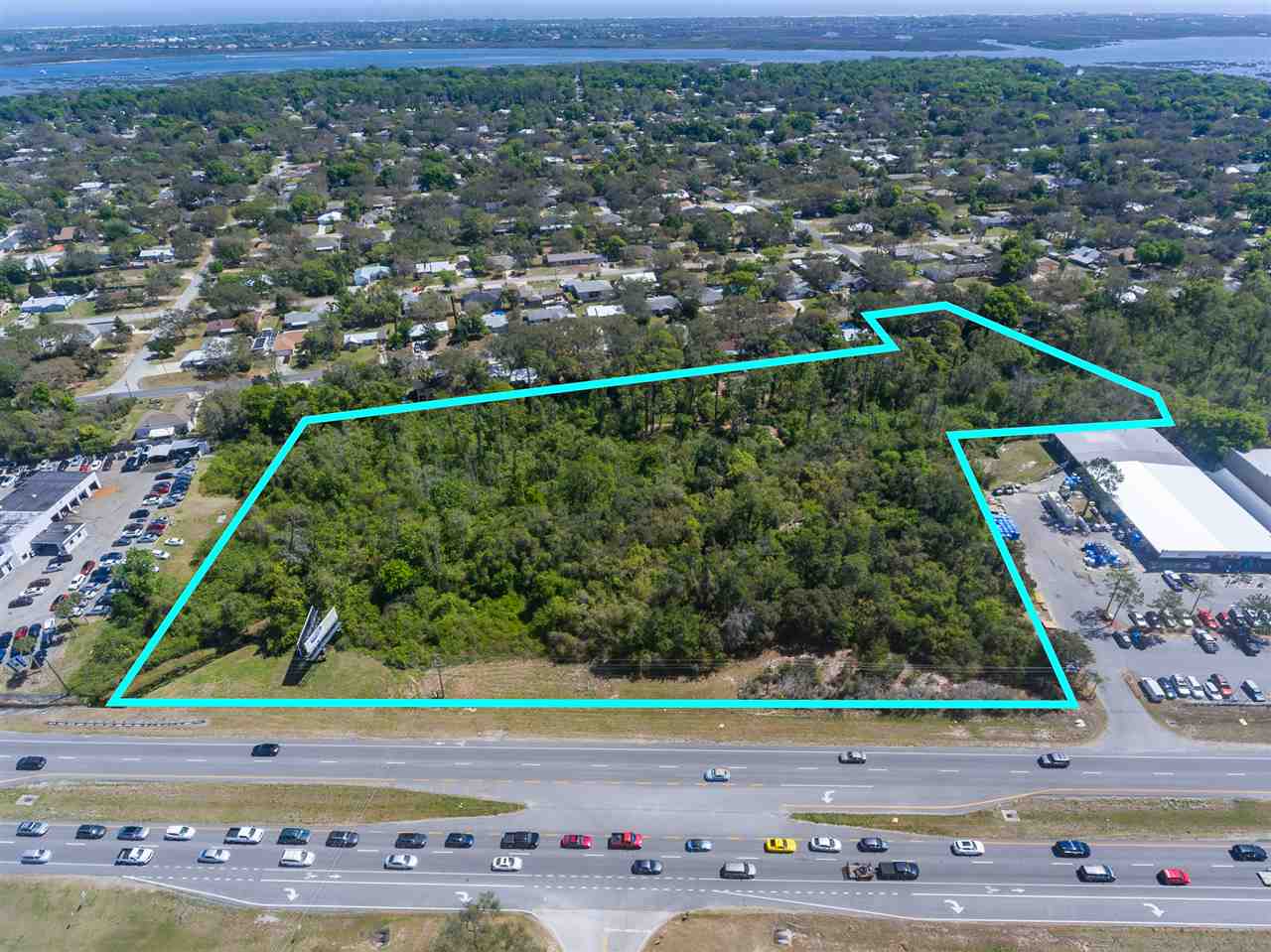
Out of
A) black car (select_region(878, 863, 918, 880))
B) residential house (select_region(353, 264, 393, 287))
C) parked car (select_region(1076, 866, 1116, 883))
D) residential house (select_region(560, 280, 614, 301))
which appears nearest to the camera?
parked car (select_region(1076, 866, 1116, 883))

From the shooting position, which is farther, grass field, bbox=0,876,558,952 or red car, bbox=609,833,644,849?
red car, bbox=609,833,644,849

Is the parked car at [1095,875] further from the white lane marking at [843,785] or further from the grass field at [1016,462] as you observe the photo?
the grass field at [1016,462]

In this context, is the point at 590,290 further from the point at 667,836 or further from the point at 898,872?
the point at 898,872

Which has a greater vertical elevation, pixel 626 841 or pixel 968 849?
pixel 968 849

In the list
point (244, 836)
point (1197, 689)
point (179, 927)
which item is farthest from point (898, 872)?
point (179, 927)

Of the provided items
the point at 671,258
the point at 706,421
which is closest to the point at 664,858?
the point at 706,421

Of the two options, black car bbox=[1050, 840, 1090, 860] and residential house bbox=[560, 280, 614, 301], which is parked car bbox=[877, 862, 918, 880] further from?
residential house bbox=[560, 280, 614, 301]

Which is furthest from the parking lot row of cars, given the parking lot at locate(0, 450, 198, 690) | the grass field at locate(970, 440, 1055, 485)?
the parking lot at locate(0, 450, 198, 690)
